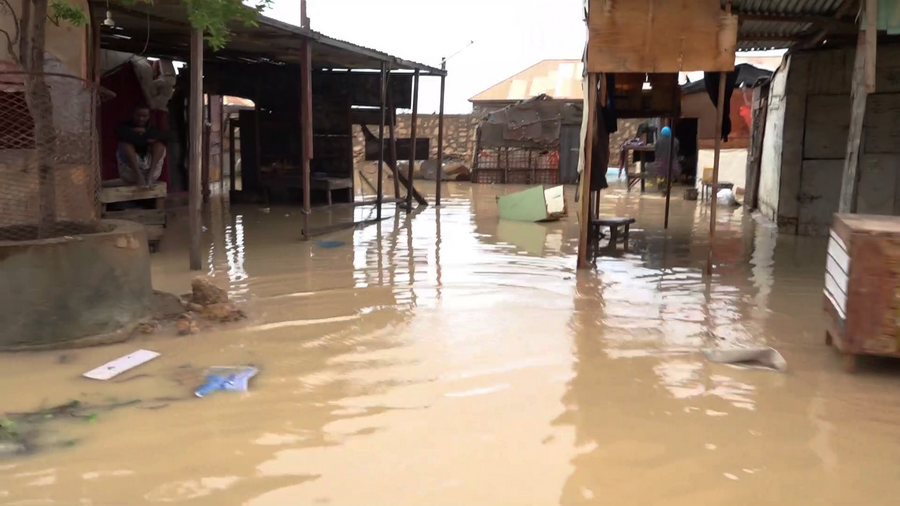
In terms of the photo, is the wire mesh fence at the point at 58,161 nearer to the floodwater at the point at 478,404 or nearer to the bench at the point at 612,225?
the floodwater at the point at 478,404

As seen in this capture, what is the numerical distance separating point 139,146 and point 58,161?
12.4ft

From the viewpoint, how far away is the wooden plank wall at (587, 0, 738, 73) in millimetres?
6793

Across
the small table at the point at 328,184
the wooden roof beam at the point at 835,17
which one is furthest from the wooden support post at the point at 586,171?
the small table at the point at 328,184

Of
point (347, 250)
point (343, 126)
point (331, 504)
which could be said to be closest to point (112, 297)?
point (331, 504)

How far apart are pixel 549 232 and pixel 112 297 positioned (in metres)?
6.87

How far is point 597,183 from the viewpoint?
8.44 metres

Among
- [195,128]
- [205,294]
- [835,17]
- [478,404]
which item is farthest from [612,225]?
[478,404]

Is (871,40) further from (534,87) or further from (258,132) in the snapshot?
(534,87)

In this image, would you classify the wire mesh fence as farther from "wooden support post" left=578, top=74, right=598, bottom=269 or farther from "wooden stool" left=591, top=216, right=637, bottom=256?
"wooden stool" left=591, top=216, right=637, bottom=256

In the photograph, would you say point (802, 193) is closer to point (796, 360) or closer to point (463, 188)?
point (796, 360)

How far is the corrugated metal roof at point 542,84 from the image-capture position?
25.9 meters

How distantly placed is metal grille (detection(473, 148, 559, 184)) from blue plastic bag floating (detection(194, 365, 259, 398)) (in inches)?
698

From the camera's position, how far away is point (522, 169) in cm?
2169

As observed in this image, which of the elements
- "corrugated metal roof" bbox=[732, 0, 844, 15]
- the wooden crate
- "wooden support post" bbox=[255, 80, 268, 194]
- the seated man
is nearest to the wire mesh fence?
the seated man
